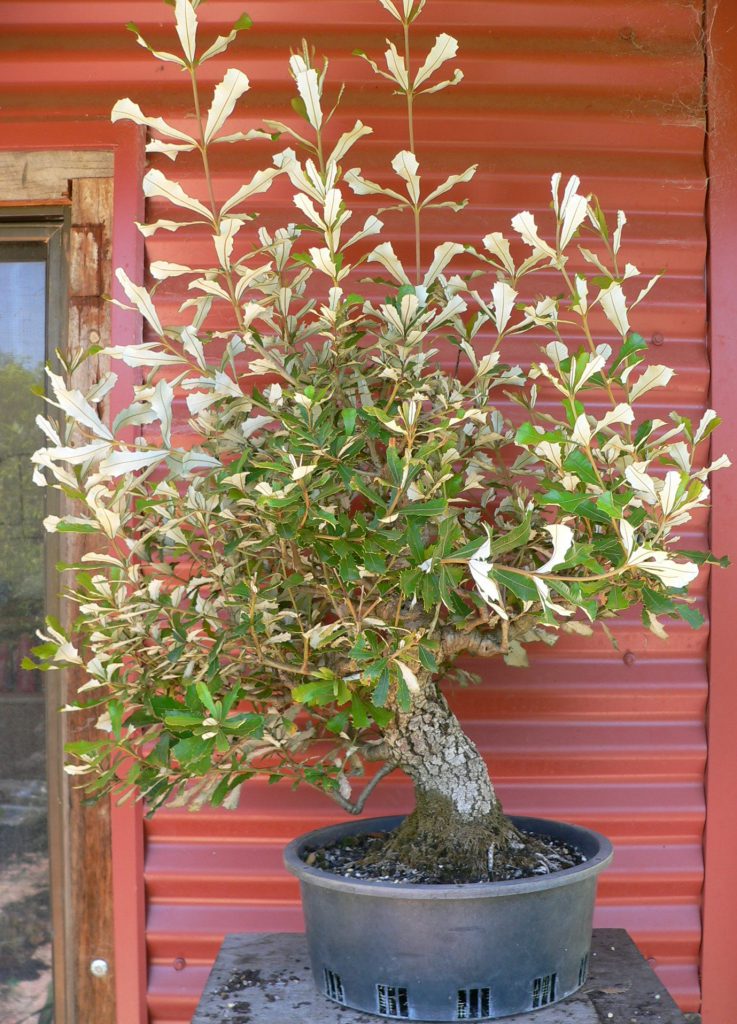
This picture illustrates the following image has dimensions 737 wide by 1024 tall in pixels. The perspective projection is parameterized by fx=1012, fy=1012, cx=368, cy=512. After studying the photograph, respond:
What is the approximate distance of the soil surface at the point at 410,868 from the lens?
1674mm

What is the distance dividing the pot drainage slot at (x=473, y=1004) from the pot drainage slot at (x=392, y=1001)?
0.28 feet

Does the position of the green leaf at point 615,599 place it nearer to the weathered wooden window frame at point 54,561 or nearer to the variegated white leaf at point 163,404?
the variegated white leaf at point 163,404

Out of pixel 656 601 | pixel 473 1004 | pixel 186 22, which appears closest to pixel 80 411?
pixel 186 22

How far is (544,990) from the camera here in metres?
1.65

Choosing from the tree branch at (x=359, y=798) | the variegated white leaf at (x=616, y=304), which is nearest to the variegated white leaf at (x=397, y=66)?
the variegated white leaf at (x=616, y=304)

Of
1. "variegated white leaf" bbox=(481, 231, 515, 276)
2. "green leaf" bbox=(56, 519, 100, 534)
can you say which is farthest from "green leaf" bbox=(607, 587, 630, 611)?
"green leaf" bbox=(56, 519, 100, 534)

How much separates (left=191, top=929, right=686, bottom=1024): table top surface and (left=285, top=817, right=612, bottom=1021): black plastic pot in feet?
0.15

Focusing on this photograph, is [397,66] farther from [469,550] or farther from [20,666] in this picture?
[20,666]

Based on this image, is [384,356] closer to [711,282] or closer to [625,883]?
[711,282]

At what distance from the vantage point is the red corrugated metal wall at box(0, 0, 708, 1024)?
220 cm

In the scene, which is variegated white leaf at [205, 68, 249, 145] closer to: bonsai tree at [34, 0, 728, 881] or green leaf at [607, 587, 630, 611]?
bonsai tree at [34, 0, 728, 881]

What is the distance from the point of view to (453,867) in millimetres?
1686

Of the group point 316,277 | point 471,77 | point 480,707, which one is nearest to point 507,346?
point 316,277

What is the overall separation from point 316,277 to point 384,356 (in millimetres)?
696
